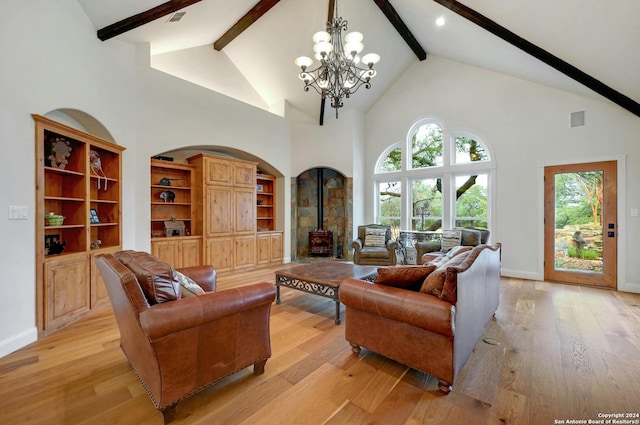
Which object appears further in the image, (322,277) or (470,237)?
(470,237)

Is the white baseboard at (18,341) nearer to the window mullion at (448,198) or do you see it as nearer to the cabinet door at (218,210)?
the cabinet door at (218,210)

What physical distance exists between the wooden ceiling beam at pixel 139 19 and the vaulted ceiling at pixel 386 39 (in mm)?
11

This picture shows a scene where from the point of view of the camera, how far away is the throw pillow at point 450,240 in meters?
4.91

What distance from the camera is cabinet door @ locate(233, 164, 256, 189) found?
5.43 meters

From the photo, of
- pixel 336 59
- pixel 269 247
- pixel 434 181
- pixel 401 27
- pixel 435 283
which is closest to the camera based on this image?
pixel 435 283

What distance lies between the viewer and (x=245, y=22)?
479cm

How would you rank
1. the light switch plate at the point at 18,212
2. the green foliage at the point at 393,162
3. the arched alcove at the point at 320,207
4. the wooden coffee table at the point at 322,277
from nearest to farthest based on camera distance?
1. the light switch plate at the point at 18,212
2. the wooden coffee table at the point at 322,277
3. the green foliage at the point at 393,162
4. the arched alcove at the point at 320,207

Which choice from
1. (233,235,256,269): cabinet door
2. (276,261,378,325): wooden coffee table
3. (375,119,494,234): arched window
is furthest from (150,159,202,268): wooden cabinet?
(375,119,494,234): arched window

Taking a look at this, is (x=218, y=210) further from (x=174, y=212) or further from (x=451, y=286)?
(x=451, y=286)

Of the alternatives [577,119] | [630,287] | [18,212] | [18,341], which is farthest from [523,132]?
[18,341]

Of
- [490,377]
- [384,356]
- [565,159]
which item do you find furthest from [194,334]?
[565,159]

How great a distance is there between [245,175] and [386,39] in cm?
386

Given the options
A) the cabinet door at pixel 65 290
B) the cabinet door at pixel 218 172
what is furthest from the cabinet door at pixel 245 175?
the cabinet door at pixel 65 290

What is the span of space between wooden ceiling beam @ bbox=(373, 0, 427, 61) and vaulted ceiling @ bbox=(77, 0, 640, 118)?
2 cm
